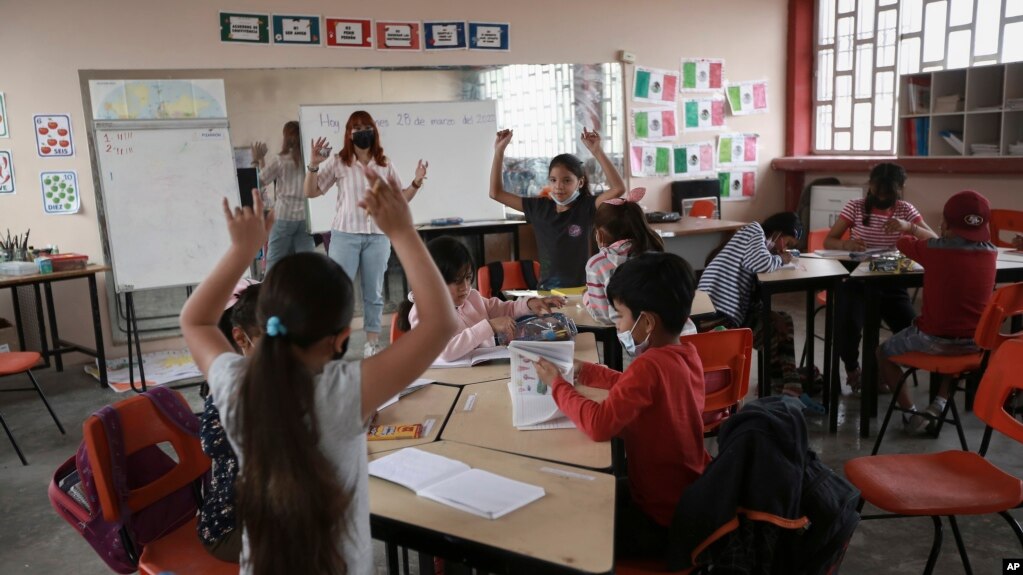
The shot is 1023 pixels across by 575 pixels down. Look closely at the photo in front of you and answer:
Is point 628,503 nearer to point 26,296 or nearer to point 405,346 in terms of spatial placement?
point 405,346

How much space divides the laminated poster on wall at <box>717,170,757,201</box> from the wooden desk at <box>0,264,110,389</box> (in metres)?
5.17

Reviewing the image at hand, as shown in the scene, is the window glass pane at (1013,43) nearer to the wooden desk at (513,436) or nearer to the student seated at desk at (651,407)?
the student seated at desk at (651,407)

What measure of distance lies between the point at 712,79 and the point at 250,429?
6704 millimetres

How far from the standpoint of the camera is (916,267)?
369cm

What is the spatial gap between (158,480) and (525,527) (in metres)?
0.98

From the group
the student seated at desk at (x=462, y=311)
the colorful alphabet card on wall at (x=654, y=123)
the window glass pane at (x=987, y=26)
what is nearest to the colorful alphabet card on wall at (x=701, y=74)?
the colorful alphabet card on wall at (x=654, y=123)

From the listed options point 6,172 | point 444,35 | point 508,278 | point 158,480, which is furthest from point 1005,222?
point 6,172

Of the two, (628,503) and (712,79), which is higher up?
(712,79)

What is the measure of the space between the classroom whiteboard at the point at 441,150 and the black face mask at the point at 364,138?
48 cm

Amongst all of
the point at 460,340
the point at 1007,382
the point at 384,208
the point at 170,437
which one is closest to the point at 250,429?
the point at 384,208

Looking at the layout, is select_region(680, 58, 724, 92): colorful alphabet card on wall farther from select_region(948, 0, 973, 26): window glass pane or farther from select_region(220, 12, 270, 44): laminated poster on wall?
select_region(220, 12, 270, 44): laminated poster on wall

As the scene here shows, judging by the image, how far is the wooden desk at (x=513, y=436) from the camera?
167cm

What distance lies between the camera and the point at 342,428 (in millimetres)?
1234

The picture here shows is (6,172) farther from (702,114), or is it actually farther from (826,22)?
(826,22)
